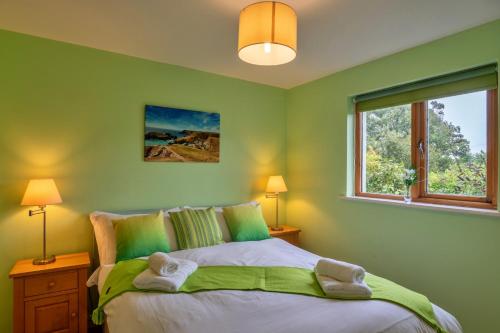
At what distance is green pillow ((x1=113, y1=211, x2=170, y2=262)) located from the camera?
216 centimetres

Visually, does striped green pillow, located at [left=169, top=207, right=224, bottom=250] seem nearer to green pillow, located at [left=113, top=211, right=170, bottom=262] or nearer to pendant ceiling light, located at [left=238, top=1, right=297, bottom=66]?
green pillow, located at [left=113, top=211, right=170, bottom=262]

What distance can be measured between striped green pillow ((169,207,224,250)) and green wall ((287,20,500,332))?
1.33m

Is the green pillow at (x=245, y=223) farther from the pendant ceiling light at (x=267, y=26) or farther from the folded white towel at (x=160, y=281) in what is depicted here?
the pendant ceiling light at (x=267, y=26)

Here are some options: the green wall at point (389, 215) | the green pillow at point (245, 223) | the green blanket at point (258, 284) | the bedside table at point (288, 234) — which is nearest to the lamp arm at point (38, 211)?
the green blanket at point (258, 284)

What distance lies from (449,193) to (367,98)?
1.16 metres

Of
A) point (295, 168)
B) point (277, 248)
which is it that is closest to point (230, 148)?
point (295, 168)

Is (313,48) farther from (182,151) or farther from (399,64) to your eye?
(182,151)

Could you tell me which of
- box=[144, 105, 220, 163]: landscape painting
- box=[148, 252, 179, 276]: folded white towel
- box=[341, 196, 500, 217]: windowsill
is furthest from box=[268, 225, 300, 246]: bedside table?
box=[148, 252, 179, 276]: folded white towel

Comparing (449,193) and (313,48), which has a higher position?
(313,48)

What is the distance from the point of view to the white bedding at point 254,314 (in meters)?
1.27

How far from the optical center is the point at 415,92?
8.02 feet

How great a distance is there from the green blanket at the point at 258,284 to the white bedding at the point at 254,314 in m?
0.05

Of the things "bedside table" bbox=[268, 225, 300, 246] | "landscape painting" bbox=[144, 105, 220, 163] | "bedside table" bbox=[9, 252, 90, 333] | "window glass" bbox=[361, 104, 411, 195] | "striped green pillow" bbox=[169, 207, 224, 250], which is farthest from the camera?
"bedside table" bbox=[268, 225, 300, 246]

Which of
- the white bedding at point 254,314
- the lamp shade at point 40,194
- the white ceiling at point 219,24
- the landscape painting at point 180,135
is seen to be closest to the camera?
the white bedding at point 254,314
